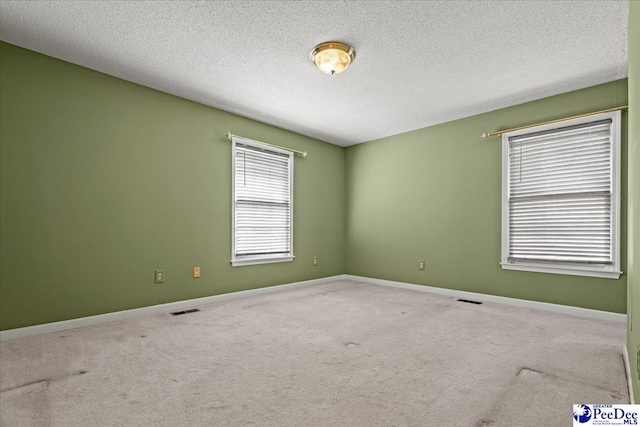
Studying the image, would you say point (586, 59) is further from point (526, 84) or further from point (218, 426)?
point (218, 426)

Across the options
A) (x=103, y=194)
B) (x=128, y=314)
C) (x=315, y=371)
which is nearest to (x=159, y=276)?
(x=128, y=314)

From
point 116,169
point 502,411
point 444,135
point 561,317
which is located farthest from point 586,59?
point 116,169

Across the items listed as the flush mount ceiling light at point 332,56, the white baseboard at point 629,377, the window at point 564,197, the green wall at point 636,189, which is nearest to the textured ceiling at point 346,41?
the flush mount ceiling light at point 332,56

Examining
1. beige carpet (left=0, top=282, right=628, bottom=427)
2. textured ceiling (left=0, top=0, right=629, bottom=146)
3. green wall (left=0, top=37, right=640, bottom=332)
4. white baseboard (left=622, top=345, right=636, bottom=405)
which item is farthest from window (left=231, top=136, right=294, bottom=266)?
white baseboard (left=622, top=345, right=636, bottom=405)

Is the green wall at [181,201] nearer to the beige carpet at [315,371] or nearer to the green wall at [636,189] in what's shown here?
the green wall at [636,189]

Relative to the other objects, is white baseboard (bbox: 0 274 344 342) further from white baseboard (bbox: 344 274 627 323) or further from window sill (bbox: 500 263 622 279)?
window sill (bbox: 500 263 622 279)

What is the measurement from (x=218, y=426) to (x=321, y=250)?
408 centimetres

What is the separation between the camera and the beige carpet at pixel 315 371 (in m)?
1.61

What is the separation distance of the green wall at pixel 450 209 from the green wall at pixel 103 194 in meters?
2.13

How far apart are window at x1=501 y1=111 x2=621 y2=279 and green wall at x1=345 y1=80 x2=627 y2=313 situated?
0.35 feet

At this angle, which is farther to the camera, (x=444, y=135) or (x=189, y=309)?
(x=444, y=135)

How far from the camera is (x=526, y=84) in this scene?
3449mm

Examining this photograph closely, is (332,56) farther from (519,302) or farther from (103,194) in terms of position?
(519,302)

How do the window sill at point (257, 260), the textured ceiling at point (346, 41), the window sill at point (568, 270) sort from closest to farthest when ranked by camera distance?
the textured ceiling at point (346, 41) → the window sill at point (568, 270) → the window sill at point (257, 260)
